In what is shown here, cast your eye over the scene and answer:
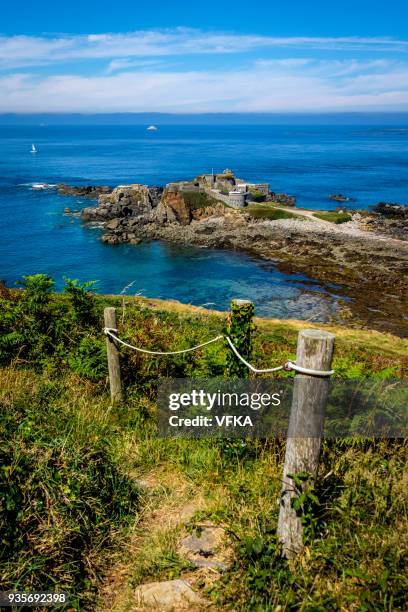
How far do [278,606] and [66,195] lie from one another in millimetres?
88257

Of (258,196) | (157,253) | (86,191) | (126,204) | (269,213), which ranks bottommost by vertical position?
(157,253)

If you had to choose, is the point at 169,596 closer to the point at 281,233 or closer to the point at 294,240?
the point at 294,240

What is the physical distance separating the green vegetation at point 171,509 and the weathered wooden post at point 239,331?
2.25 feet

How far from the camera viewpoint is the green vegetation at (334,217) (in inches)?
2554

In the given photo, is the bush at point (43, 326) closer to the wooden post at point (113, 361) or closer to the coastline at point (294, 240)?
the wooden post at point (113, 361)

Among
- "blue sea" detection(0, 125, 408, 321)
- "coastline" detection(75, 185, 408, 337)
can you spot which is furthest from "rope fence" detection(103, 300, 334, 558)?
"coastline" detection(75, 185, 408, 337)

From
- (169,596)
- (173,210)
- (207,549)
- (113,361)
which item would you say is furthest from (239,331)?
(173,210)

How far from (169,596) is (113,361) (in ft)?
11.5

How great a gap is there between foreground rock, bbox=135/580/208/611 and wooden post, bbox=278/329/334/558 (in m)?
0.83

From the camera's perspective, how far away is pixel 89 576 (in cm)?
381

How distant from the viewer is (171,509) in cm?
459

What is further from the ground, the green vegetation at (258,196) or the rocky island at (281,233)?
the green vegetation at (258,196)

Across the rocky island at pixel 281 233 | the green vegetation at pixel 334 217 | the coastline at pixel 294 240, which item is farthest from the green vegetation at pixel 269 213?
the green vegetation at pixel 334 217

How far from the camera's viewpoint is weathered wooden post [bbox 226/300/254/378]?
5.36 meters
